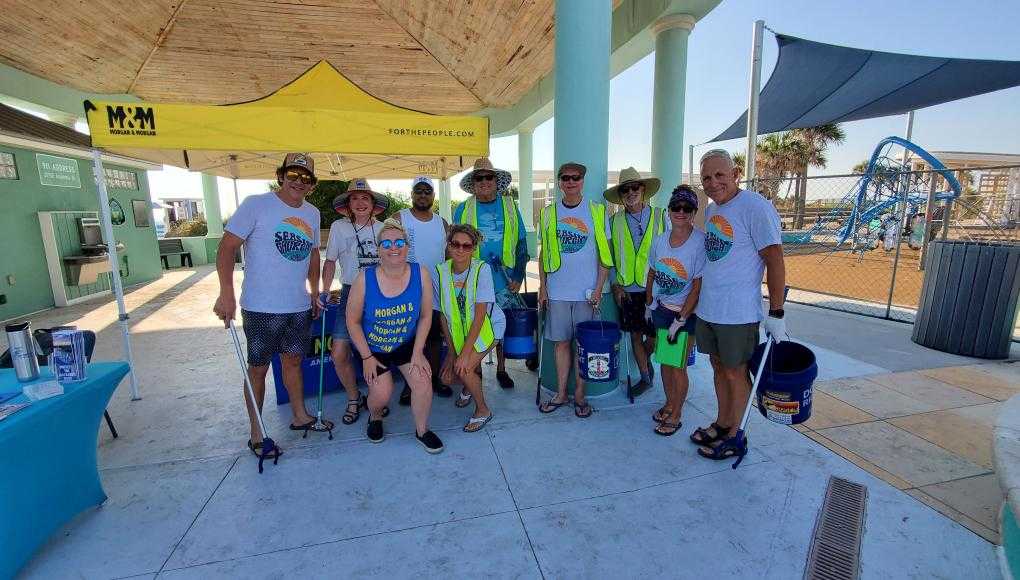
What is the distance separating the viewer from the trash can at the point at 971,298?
4.48m

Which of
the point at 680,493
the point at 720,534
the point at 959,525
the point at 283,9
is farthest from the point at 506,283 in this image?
the point at 283,9

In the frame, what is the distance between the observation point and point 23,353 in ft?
7.43

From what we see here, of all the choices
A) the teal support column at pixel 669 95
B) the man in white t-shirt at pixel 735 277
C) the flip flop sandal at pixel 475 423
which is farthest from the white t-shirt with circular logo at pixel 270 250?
the teal support column at pixel 669 95

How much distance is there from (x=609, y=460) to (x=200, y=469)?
2.64 m

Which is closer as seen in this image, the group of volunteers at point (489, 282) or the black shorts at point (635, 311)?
the group of volunteers at point (489, 282)

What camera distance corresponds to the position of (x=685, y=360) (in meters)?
3.11

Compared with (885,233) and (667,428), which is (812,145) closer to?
(885,233)

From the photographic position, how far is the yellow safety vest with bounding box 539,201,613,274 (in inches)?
135

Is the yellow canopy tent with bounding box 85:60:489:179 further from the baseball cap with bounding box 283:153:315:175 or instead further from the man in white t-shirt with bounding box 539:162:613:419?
the man in white t-shirt with bounding box 539:162:613:419

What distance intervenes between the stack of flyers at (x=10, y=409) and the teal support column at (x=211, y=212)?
15.1m

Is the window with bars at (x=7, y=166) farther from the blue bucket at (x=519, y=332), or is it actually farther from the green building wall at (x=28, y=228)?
the blue bucket at (x=519, y=332)

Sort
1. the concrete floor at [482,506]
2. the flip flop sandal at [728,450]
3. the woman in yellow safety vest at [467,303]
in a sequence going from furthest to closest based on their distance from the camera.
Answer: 1. the woman in yellow safety vest at [467,303]
2. the flip flop sandal at [728,450]
3. the concrete floor at [482,506]

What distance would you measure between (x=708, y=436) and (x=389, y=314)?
2316 millimetres

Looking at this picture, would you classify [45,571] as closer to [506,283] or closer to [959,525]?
[506,283]
